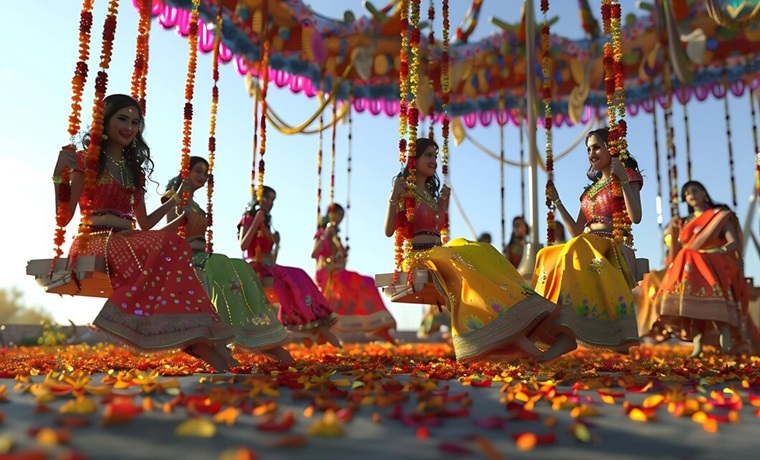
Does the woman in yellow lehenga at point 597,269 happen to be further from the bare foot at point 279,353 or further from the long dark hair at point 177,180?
the long dark hair at point 177,180

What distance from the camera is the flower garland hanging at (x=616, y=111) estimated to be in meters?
4.36

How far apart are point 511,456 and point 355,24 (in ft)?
28.5

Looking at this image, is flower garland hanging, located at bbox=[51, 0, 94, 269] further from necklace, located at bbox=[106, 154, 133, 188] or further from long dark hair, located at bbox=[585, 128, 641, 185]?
long dark hair, located at bbox=[585, 128, 641, 185]

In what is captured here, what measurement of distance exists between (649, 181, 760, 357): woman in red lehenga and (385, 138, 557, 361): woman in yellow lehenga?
2.80 meters

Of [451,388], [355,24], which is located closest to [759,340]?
[451,388]

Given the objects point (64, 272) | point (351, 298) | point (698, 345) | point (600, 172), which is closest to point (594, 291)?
point (600, 172)

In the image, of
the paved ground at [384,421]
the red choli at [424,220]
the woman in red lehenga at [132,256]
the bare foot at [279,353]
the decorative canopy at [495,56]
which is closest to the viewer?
the paved ground at [384,421]

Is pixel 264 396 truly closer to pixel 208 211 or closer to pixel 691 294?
pixel 208 211

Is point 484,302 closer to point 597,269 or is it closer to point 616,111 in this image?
point 597,269

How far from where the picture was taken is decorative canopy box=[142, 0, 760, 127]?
8695mm

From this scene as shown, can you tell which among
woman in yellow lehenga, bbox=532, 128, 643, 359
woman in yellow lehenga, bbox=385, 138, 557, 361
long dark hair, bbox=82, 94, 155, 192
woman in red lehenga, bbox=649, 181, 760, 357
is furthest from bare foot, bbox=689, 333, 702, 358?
long dark hair, bbox=82, 94, 155, 192

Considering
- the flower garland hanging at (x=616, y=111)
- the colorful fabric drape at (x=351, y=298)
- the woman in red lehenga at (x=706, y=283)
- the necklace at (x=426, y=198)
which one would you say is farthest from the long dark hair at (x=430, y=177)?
the colorful fabric drape at (x=351, y=298)

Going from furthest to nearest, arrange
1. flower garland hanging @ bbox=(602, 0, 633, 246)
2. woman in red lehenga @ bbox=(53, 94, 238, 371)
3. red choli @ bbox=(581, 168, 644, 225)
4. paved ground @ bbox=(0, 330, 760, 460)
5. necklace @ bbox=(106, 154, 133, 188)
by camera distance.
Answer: red choli @ bbox=(581, 168, 644, 225) < flower garland hanging @ bbox=(602, 0, 633, 246) < necklace @ bbox=(106, 154, 133, 188) < woman in red lehenga @ bbox=(53, 94, 238, 371) < paved ground @ bbox=(0, 330, 760, 460)

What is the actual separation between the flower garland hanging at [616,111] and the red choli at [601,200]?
103 mm
